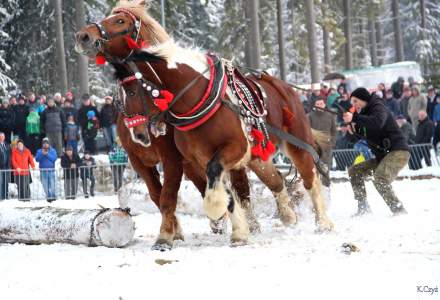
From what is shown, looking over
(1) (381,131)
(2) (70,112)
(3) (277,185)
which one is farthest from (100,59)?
(2) (70,112)

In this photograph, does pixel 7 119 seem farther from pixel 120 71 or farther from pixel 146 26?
pixel 120 71

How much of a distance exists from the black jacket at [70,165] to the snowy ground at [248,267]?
684 centimetres

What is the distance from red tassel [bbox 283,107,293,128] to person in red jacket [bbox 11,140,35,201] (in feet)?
25.2

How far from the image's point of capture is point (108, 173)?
15195 mm

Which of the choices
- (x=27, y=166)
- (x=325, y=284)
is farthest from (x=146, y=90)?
(x=27, y=166)

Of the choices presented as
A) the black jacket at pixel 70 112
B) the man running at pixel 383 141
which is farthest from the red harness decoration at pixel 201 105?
the black jacket at pixel 70 112

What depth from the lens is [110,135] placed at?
17.0 metres

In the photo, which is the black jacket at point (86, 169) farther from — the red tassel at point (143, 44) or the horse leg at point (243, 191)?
the red tassel at point (143, 44)

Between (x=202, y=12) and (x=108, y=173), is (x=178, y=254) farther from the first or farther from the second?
(x=202, y=12)

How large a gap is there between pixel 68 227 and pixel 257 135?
2.34 meters

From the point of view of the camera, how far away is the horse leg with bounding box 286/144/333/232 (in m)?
8.05

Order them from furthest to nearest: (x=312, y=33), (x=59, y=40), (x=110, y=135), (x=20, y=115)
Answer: (x=312, y=33) → (x=59, y=40) → (x=110, y=135) → (x=20, y=115)

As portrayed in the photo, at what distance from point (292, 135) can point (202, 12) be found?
26.5 meters

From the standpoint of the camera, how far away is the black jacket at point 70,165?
14.5m
